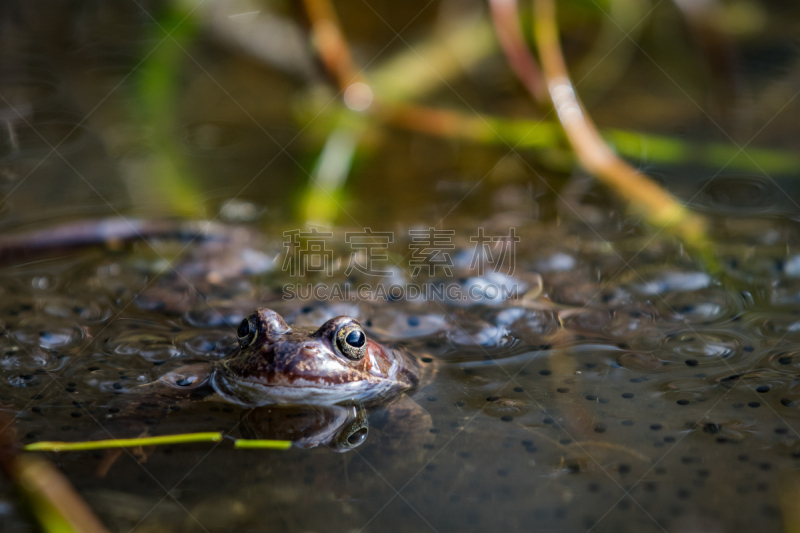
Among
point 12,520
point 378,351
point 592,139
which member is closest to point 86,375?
point 12,520

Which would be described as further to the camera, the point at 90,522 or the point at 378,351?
the point at 378,351

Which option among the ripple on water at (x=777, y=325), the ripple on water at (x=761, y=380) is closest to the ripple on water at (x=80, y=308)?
the ripple on water at (x=761, y=380)

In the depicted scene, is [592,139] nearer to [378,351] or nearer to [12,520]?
[378,351]

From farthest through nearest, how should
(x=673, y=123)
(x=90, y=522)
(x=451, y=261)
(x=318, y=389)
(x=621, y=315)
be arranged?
(x=673, y=123) < (x=451, y=261) < (x=621, y=315) < (x=318, y=389) < (x=90, y=522)

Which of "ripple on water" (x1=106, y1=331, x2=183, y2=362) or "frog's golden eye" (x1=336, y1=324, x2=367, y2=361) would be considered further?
"ripple on water" (x1=106, y1=331, x2=183, y2=362)

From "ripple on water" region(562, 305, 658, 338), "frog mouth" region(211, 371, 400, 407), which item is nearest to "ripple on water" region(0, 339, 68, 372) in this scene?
"frog mouth" region(211, 371, 400, 407)

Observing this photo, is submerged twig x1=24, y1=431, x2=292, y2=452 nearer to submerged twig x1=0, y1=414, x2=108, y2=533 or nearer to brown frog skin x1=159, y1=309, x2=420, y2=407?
submerged twig x1=0, y1=414, x2=108, y2=533

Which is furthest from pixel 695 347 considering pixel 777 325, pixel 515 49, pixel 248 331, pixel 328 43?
pixel 328 43

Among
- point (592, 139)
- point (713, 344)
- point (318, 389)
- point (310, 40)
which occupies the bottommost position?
point (713, 344)
